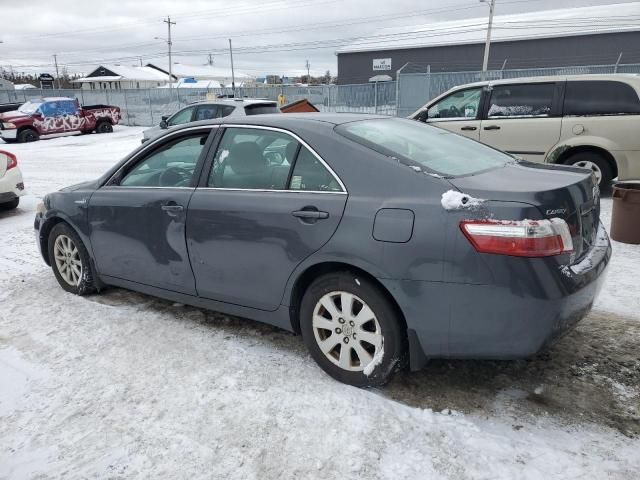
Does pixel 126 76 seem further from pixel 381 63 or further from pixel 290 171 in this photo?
pixel 290 171

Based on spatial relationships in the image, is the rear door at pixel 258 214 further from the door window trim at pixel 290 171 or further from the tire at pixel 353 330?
the tire at pixel 353 330

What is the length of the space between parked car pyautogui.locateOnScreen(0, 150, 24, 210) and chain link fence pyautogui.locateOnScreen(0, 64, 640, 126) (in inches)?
496

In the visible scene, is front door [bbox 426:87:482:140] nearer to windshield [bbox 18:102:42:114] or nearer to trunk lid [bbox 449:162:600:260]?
trunk lid [bbox 449:162:600:260]

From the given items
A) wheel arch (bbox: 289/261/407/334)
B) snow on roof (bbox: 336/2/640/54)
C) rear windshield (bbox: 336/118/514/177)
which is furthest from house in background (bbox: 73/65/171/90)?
wheel arch (bbox: 289/261/407/334)

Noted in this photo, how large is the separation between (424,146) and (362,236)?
2.93ft

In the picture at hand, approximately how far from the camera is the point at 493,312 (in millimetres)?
2500

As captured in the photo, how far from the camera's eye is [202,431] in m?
2.68

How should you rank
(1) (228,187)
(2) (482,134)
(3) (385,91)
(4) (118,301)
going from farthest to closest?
(3) (385,91), (2) (482,134), (4) (118,301), (1) (228,187)

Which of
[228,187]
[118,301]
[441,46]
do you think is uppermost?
[441,46]

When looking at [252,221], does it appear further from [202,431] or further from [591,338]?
[591,338]

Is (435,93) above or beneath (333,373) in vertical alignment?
above

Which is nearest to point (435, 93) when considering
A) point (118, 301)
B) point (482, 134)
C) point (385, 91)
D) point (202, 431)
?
point (385, 91)

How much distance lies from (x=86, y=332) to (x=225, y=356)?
119cm

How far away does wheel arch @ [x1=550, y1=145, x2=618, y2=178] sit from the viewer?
7.26m
